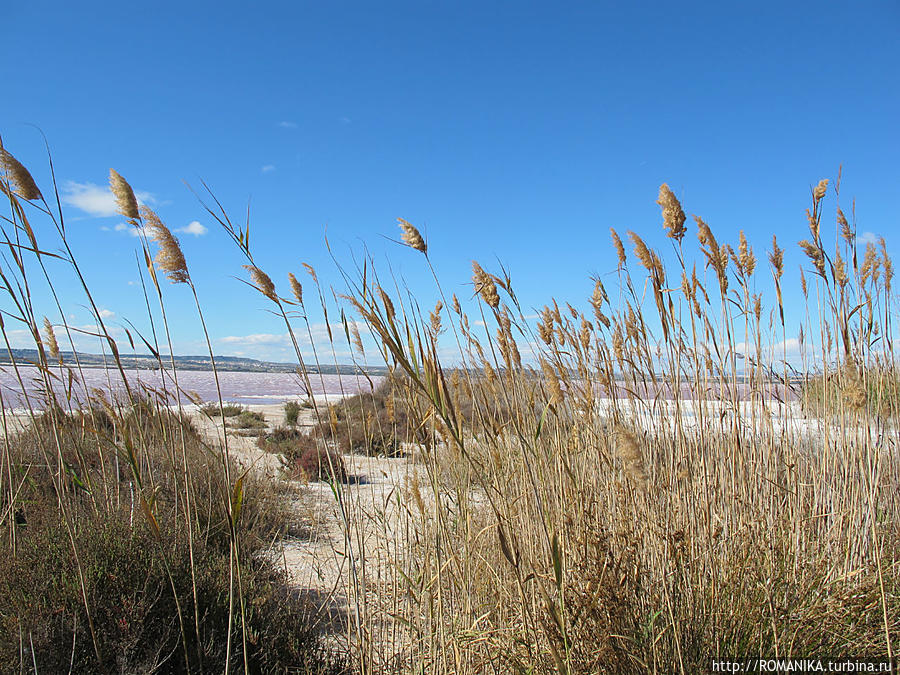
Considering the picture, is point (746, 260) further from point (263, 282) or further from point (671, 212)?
point (263, 282)

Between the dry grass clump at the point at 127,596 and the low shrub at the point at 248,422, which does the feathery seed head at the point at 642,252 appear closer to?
the dry grass clump at the point at 127,596

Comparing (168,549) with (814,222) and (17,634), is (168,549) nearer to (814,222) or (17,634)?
(17,634)

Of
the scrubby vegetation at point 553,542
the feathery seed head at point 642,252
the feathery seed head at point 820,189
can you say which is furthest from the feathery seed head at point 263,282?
the feathery seed head at point 820,189

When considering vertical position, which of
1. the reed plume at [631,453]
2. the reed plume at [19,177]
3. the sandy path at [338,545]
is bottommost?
the sandy path at [338,545]

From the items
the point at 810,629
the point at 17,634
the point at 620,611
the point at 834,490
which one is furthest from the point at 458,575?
the point at 834,490

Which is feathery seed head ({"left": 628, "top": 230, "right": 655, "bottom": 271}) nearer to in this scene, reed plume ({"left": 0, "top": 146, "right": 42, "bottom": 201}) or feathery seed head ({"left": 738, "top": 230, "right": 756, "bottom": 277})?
feathery seed head ({"left": 738, "top": 230, "right": 756, "bottom": 277})

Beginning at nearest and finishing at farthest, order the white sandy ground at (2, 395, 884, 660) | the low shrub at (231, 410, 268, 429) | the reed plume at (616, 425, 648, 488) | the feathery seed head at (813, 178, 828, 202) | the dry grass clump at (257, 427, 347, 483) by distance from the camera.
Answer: the reed plume at (616, 425, 648, 488) → the white sandy ground at (2, 395, 884, 660) → the feathery seed head at (813, 178, 828, 202) → the dry grass clump at (257, 427, 347, 483) → the low shrub at (231, 410, 268, 429)

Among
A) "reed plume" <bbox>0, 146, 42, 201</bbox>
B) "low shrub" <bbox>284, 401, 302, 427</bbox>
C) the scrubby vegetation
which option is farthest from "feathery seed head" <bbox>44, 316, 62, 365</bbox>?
"low shrub" <bbox>284, 401, 302, 427</bbox>

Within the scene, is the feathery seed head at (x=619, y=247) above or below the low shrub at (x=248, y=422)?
above

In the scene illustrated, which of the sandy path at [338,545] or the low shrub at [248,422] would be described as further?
the low shrub at [248,422]

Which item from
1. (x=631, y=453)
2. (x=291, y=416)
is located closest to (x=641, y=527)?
Answer: (x=631, y=453)

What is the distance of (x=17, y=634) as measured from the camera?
5.30 feet

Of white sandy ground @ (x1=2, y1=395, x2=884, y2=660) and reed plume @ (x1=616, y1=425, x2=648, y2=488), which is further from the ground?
reed plume @ (x1=616, y1=425, x2=648, y2=488)

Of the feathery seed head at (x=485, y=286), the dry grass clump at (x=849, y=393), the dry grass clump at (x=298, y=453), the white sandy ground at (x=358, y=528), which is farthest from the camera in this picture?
the dry grass clump at (x=298, y=453)
